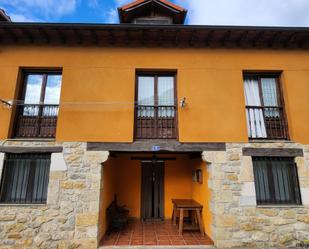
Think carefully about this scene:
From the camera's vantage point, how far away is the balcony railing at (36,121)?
192 inches

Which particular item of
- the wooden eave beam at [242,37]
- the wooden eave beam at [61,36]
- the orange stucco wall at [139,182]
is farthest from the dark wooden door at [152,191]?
the wooden eave beam at [61,36]

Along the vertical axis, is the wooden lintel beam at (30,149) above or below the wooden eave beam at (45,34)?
below

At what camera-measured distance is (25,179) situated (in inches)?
183

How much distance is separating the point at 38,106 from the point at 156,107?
3.53 meters

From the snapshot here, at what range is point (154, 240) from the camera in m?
4.71

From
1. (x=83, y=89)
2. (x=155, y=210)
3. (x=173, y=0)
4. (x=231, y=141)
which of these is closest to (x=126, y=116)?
(x=83, y=89)

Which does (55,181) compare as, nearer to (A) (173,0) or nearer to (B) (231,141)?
(B) (231,141)

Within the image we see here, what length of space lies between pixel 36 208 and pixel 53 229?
70 cm

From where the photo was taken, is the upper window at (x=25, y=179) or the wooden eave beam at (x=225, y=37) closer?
the upper window at (x=25, y=179)

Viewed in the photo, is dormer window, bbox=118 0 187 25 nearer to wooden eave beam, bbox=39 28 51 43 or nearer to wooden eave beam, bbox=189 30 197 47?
wooden eave beam, bbox=189 30 197 47

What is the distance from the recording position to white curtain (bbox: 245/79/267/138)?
16.6 feet

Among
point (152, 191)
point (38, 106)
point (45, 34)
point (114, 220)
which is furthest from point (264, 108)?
point (45, 34)

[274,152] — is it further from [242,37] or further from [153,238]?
[153,238]

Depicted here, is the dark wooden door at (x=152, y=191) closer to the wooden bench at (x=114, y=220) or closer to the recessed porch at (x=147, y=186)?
the recessed porch at (x=147, y=186)
